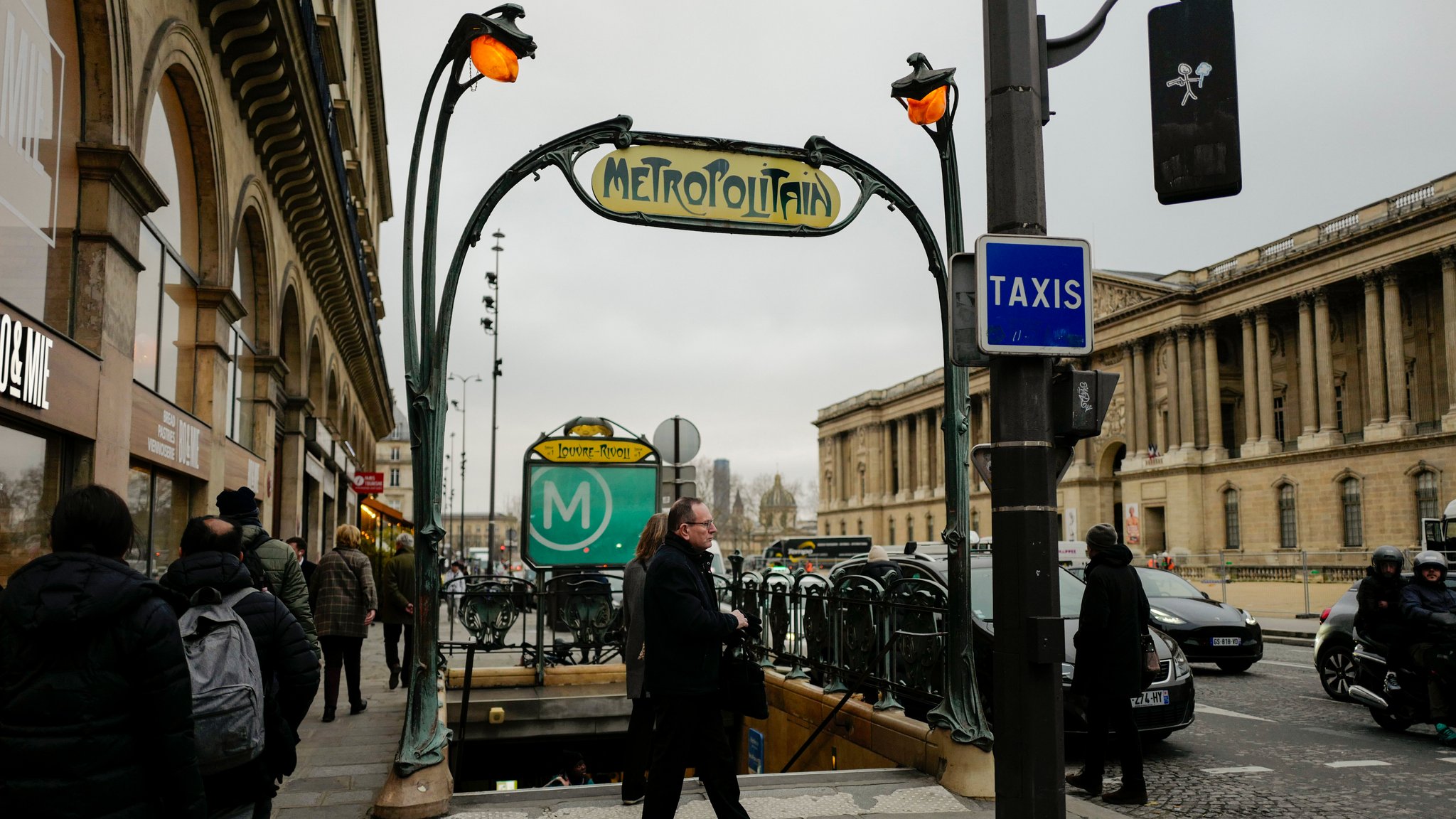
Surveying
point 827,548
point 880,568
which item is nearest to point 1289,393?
point 827,548

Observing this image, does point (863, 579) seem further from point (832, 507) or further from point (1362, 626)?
point (832, 507)

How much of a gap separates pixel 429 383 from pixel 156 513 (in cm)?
545

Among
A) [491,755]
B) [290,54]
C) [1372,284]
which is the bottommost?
[491,755]

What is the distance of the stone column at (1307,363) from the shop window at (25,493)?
59.5m

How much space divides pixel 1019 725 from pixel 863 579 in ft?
14.7

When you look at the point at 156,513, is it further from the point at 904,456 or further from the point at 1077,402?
the point at 904,456

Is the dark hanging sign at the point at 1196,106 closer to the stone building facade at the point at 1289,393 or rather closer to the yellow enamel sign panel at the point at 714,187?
the yellow enamel sign panel at the point at 714,187

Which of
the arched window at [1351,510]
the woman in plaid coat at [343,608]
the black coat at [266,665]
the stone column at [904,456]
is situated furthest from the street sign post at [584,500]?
the stone column at [904,456]

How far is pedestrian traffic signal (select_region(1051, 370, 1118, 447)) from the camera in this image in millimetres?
4488

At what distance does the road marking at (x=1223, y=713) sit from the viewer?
1100cm

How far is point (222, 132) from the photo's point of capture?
40.9ft

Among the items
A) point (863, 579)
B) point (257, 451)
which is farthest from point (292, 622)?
point (257, 451)

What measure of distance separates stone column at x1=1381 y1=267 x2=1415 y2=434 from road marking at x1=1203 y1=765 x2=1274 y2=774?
5022 cm

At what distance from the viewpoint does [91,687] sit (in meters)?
3.19
